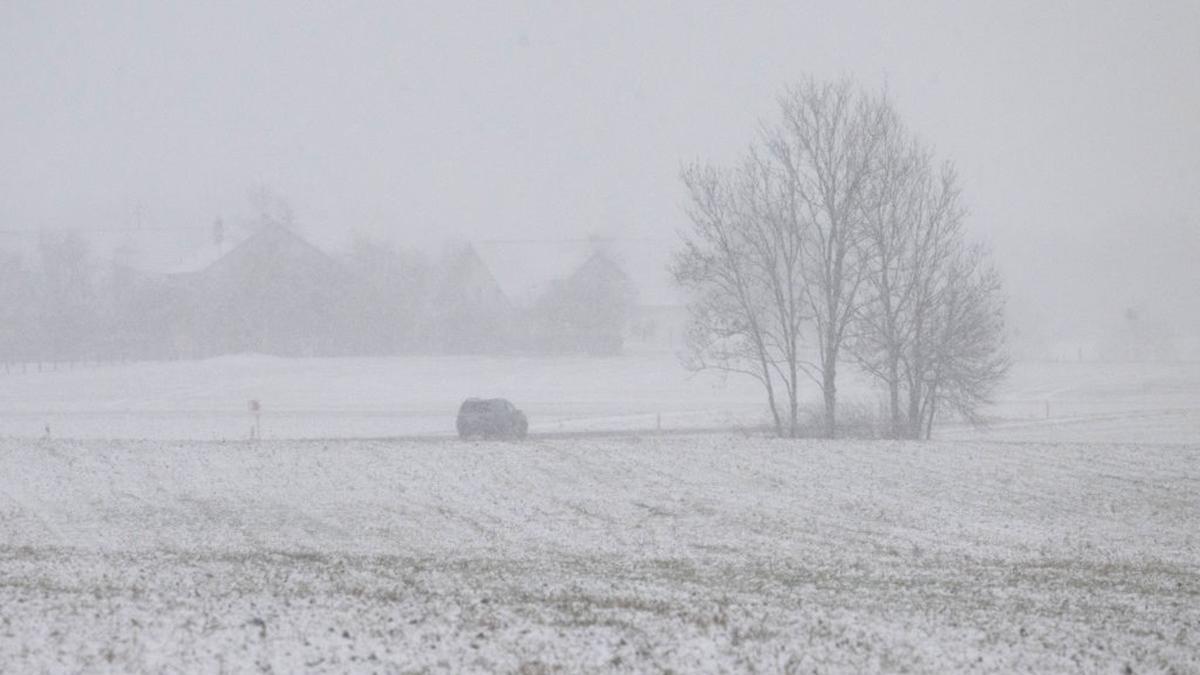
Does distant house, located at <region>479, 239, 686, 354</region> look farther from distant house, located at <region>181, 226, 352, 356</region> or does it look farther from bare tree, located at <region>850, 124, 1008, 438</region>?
bare tree, located at <region>850, 124, 1008, 438</region>

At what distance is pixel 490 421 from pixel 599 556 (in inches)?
1171

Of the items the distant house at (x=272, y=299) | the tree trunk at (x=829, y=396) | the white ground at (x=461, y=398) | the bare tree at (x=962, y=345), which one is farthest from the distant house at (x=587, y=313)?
the tree trunk at (x=829, y=396)

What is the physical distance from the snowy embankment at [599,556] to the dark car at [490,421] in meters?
13.1

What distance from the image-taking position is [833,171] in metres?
42.3

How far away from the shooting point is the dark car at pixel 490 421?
1817 inches

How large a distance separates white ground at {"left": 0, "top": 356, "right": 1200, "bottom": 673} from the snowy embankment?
0.21ft

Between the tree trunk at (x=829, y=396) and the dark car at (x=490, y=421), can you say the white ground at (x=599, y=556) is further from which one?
the dark car at (x=490, y=421)

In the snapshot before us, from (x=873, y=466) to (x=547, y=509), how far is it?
938cm

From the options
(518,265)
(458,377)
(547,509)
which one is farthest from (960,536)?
(518,265)

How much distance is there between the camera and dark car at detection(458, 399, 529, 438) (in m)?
46.2

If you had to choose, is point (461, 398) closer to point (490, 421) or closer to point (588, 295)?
point (490, 421)

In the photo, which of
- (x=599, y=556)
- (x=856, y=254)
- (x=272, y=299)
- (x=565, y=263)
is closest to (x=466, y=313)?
(x=272, y=299)

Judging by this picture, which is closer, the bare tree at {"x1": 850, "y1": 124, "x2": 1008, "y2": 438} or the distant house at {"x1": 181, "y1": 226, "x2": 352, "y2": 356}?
the bare tree at {"x1": 850, "y1": 124, "x2": 1008, "y2": 438}

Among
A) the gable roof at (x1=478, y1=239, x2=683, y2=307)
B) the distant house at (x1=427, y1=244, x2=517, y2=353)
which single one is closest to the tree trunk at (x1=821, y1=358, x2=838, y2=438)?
the gable roof at (x1=478, y1=239, x2=683, y2=307)
